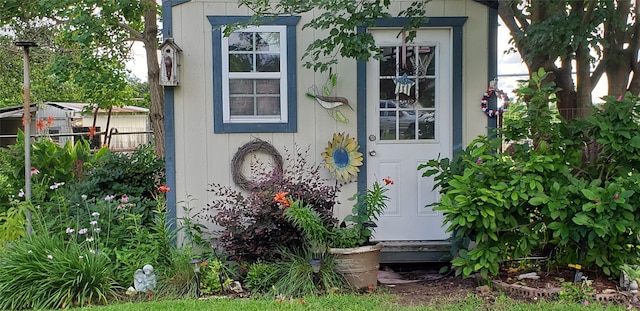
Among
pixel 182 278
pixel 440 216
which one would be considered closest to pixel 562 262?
pixel 440 216

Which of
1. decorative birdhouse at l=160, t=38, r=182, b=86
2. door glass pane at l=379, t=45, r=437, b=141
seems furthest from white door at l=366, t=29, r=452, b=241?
decorative birdhouse at l=160, t=38, r=182, b=86

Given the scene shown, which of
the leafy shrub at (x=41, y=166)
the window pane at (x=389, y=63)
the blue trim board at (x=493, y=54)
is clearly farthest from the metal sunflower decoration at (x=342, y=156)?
the leafy shrub at (x=41, y=166)

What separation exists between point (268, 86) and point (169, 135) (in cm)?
107

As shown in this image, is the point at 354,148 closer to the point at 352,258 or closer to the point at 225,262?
the point at 352,258

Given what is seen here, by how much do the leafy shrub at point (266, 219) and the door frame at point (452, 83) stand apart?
0.67 meters

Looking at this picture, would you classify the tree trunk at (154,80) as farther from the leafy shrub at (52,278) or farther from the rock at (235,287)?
the rock at (235,287)

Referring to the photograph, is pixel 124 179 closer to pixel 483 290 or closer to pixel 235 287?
pixel 235 287

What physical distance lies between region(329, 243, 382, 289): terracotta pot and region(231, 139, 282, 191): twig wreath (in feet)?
3.91

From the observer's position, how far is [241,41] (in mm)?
5336

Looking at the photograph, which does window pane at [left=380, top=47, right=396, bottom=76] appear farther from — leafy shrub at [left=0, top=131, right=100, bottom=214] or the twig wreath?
leafy shrub at [left=0, top=131, right=100, bottom=214]

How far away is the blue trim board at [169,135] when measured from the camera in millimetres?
5223

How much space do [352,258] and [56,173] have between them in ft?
13.4

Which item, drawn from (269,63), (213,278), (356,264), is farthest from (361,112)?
(213,278)

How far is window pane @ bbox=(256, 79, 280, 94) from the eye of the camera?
17.5 feet
